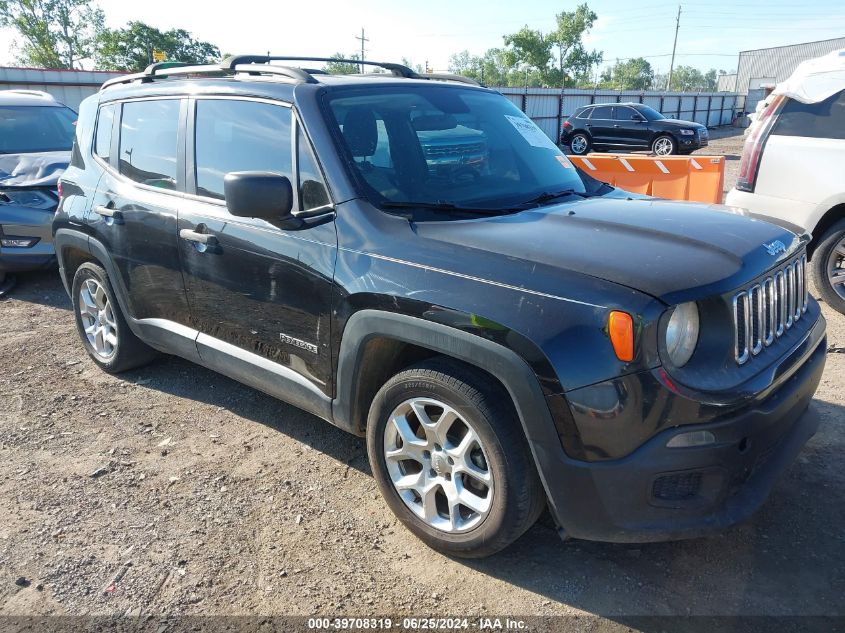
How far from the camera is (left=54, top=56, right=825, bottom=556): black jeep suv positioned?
228 centimetres

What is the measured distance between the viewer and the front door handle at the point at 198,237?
3.47 meters

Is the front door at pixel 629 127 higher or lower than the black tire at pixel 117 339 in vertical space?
higher

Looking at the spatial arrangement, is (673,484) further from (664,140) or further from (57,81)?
(664,140)

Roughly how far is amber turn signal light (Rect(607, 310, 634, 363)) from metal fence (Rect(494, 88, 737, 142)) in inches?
839

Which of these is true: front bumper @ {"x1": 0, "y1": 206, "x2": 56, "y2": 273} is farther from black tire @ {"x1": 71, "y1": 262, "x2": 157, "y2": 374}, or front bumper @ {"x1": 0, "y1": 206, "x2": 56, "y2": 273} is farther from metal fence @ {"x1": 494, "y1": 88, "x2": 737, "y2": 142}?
metal fence @ {"x1": 494, "y1": 88, "x2": 737, "y2": 142}

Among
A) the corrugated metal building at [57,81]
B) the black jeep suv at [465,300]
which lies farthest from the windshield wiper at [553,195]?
the corrugated metal building at [57,81]

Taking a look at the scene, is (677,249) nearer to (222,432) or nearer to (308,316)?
Answer: (308,316)

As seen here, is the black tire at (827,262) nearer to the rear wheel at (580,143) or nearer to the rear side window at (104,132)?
the rear side window at (104,132)

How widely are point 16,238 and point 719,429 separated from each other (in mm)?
7050

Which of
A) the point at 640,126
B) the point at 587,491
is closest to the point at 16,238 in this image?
the point at 587,491

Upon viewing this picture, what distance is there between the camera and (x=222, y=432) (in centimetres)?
403

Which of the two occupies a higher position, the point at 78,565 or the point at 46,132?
the point at 46,132

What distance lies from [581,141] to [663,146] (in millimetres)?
2824

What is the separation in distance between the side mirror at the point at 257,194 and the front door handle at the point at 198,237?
59 cm
